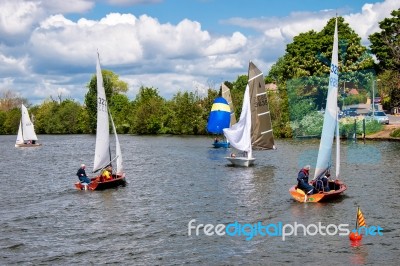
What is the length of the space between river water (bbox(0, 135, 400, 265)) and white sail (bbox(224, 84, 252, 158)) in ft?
9.35

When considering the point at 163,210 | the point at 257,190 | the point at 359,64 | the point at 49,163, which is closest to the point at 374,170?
the point at 257,190

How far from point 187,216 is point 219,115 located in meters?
49.7

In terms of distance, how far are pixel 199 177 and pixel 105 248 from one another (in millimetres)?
29130

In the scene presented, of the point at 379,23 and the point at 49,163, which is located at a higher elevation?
the point at 379,23

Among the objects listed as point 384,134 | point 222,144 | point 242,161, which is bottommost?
point 242,161

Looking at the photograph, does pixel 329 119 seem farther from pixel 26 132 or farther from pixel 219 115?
pixel 26 132

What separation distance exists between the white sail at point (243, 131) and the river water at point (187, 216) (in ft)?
9.35

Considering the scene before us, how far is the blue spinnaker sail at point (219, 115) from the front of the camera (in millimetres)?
85838

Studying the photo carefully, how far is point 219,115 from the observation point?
8638 cm

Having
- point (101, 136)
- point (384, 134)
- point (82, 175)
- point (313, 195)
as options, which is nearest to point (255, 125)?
point (101, 136)

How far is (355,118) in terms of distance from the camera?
106 metres

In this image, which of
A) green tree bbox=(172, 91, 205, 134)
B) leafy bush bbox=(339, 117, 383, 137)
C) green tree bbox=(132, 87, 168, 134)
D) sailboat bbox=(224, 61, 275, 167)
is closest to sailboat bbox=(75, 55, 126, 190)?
sailboat bbox=(224, 61, 275, 167)

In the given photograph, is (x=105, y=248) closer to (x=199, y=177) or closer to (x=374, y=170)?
(x=199, y=177)

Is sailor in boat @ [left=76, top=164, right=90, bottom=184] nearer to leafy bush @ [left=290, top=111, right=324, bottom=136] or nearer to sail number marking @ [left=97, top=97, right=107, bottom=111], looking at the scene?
sail number marking @ [left=97, top=97, right=107, bottom=111]
